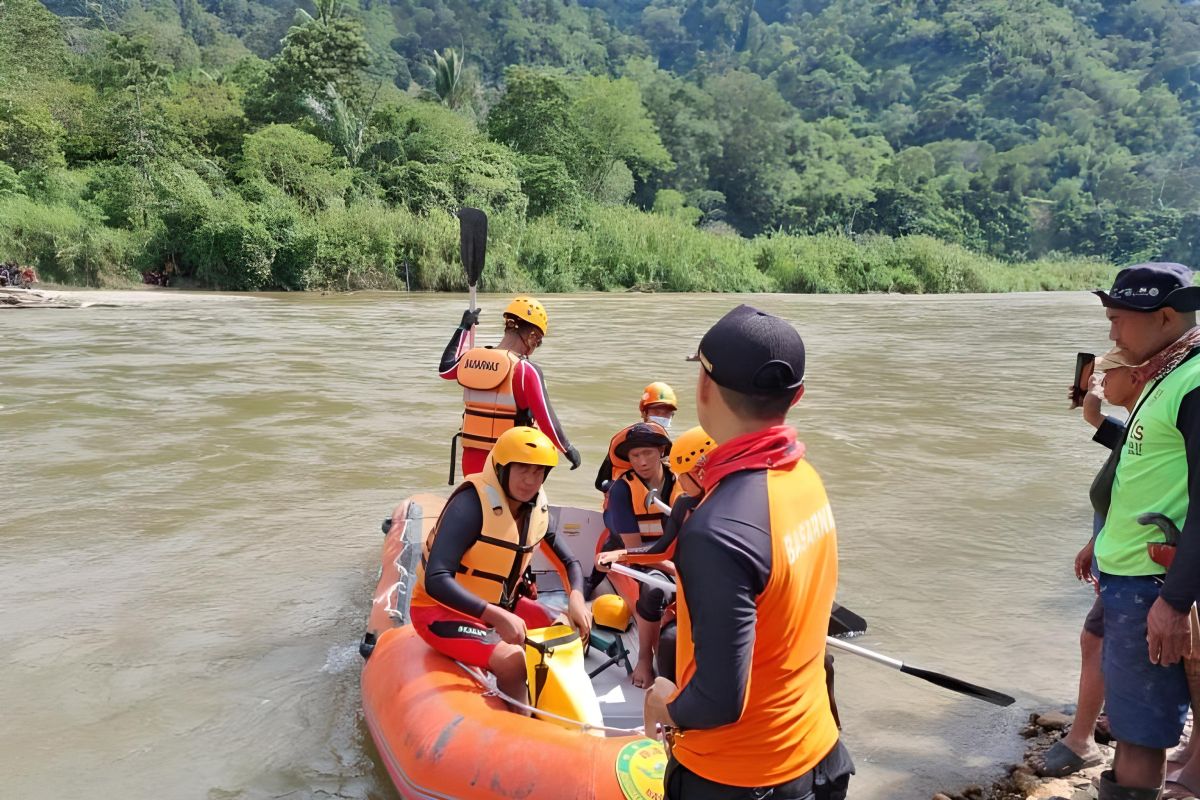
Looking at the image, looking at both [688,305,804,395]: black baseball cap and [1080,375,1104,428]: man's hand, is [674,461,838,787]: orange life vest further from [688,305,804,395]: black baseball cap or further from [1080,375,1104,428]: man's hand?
[1080,375,1104,428]: man's hand

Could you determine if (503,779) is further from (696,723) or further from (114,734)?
(114,734)

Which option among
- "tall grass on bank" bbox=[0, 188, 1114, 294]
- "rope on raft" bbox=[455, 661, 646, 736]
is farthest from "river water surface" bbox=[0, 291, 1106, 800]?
"tall grass on bank" bbox=[0, 188, 1114, 294]

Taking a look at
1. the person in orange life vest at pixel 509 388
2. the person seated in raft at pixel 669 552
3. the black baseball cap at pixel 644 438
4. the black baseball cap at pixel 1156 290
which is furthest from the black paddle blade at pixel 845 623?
the person in orange life vest at pixel 509 388

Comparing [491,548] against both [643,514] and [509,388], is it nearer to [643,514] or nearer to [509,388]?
[643,514]

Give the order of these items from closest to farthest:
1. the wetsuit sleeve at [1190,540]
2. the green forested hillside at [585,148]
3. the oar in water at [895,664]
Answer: the wetsuit sleeve at [1190,540] → the oar in water at [895,664] → the green forested hillside at [585,148]

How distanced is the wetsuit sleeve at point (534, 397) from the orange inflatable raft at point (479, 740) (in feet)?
2.61

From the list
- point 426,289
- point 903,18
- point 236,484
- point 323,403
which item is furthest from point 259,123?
point 903,18

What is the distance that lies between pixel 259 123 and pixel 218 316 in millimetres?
19513

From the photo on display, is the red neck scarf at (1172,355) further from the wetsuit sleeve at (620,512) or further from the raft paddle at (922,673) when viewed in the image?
the wetsuit sleeve at (620,512)

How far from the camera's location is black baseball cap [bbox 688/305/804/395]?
135 centimetres

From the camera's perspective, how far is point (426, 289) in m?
28.4

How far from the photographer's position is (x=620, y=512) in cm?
388

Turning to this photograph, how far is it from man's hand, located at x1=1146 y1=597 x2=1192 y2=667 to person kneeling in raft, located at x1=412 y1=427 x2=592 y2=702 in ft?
5.34

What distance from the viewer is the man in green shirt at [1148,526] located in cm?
206
